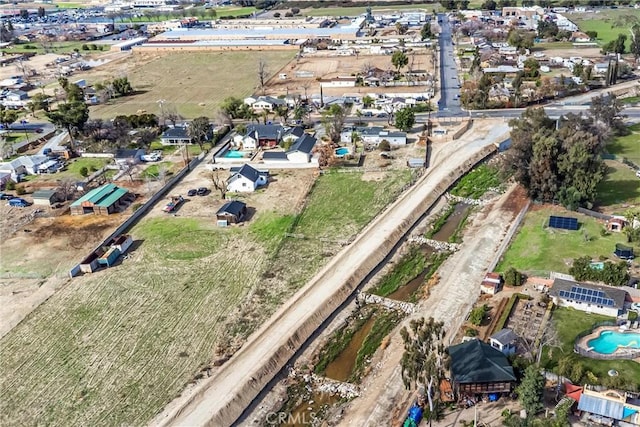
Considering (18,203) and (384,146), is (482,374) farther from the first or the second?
(18,203)

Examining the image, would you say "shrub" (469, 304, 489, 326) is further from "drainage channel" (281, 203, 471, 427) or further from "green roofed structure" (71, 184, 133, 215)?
"green roofed structure" (71, 184, 133, 215)

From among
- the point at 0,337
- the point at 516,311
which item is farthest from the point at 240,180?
the point at 516,311

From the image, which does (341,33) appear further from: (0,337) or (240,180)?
(0,337)

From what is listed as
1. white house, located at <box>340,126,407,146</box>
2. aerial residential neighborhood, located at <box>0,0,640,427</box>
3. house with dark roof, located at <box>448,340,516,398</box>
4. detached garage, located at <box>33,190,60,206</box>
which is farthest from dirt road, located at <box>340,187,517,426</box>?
detached garage, located at <box>33,190,60,206</box>

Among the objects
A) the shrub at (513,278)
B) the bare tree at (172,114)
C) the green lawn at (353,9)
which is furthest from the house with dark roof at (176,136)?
the green lawn at (353,9)

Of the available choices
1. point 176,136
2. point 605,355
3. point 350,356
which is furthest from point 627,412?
point 176,136

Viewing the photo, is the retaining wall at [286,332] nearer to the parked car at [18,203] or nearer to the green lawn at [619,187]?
the green lawn at [619,187]

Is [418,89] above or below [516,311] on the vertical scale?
above
